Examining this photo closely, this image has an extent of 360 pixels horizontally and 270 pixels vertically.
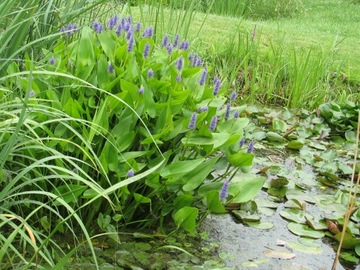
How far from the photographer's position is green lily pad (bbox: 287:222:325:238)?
2.52 m

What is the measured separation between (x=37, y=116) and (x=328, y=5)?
399 inches

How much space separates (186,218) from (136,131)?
0.37 m

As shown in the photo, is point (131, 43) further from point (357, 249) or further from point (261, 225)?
point (357, 249)

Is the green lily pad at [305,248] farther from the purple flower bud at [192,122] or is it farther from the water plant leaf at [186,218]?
the purple flower bud at [192,122]

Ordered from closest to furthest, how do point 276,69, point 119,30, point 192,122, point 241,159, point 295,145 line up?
point 192,122
point 241,159
point 119,30
point 295,145
point 276,69

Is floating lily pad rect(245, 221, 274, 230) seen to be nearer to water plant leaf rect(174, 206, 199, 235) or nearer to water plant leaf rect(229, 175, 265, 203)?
water plant leaf rect(229, 175, 265, 203)

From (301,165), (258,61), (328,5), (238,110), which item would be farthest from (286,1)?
(238,110)

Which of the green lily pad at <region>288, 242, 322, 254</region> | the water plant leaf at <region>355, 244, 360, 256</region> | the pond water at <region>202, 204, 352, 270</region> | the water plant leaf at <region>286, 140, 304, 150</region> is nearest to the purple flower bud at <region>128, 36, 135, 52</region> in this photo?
the pond water at <region>202, 204, 352, 270</region>

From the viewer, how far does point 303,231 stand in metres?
2.55

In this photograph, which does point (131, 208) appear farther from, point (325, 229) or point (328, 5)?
point (328, 5)

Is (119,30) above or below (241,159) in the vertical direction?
above

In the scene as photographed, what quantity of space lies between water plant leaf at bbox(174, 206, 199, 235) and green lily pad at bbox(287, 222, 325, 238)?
567 mm

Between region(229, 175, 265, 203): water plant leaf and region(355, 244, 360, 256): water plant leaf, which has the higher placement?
region(229, 175, 265, 203): water plant leaf

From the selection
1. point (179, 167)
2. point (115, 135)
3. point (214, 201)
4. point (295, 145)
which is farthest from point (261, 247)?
point (295, 145)
